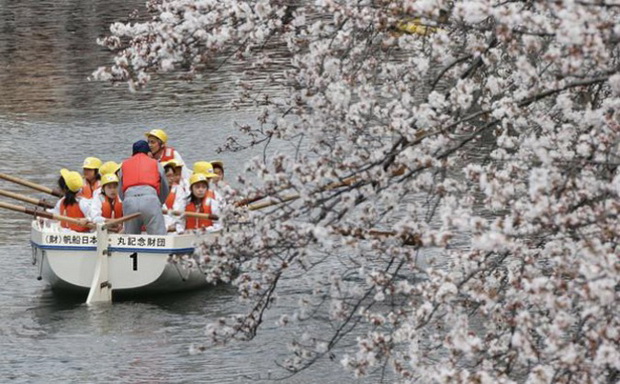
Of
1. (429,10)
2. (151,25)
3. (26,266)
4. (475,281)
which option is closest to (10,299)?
(26,266)

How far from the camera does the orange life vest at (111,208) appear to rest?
58.5 feet

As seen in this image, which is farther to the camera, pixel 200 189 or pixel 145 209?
pixel 200 189

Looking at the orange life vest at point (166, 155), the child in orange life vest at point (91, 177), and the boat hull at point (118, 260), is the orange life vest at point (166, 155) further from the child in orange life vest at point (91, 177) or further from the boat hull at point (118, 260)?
the boat hull at point (118, 260)

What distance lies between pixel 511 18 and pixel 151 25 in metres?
4.47

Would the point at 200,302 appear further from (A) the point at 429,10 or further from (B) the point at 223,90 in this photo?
(B) the point at 223,90

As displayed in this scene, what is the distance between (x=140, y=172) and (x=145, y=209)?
453 mm

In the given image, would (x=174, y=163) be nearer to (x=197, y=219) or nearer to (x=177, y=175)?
(x=177, y=175)

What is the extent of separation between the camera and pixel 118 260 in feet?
57.0

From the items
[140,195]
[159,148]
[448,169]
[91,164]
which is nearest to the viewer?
[448,169]

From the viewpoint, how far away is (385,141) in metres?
10.4

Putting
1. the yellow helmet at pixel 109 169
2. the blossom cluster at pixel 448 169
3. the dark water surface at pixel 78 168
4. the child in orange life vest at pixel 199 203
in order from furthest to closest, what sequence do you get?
1. the yellow helmet at pixel 109 169
2. the child in orange life vest at pixel 199 203
3. the dark water surface at pixel 78 168
4. the blossom cluster at pixel 448 169

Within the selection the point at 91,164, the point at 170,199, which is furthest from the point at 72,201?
the point at 170,199

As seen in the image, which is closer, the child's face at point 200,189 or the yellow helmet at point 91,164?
the child's face at point 200,189

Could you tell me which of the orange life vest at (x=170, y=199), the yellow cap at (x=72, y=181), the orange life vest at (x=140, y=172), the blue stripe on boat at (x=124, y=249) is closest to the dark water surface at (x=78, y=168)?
the blue stripe on boat at (x=124, y=249)
